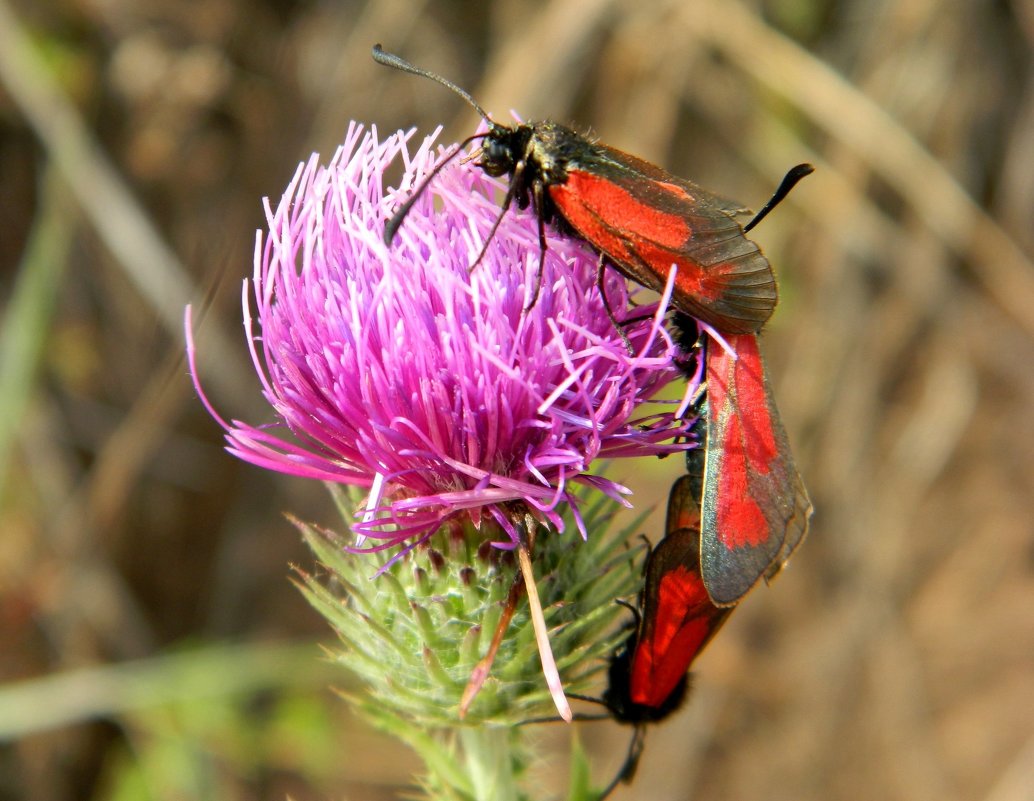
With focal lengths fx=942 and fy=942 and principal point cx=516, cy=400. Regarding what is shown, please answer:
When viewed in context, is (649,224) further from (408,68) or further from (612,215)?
(408,68)

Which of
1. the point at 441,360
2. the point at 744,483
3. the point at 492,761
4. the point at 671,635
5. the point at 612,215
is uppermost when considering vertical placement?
the point at 612,215

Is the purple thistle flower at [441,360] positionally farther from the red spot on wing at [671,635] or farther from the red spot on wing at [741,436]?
the red spot on wing at [671,635]

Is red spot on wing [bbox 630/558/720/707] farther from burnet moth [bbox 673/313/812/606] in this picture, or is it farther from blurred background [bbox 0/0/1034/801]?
blurred background [bbox 0/0/1034/801]

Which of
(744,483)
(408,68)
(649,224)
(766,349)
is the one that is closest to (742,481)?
(744,483)

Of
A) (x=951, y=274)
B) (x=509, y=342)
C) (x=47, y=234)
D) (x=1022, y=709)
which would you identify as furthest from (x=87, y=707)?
(x=951, y=274)

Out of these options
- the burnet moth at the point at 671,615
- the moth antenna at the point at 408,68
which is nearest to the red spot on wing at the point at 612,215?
the moth antenna at the point at 408,68

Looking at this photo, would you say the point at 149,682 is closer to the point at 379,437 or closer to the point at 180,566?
the point at 180,566
